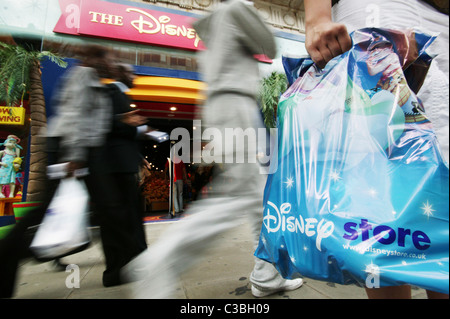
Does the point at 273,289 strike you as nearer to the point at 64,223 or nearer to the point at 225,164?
the point at 225,164

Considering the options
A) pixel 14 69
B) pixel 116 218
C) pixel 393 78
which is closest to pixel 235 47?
pixel 393 78

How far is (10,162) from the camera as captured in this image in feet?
16.0

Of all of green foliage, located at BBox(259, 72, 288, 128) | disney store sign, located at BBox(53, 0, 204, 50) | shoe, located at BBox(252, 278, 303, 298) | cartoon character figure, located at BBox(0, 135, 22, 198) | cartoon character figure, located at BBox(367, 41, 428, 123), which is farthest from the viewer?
green foliage, located at BBox(259, 72, 288, 128)

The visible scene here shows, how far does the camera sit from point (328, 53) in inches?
42.5

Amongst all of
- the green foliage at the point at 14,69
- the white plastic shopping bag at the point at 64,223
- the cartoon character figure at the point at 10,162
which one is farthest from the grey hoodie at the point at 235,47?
the cartoon character figure at the point at 10,162

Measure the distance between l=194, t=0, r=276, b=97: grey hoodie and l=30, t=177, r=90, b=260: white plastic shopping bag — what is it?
110cm

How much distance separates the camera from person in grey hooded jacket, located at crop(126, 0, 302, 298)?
100 cm

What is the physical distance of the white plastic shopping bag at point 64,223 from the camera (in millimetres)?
1438

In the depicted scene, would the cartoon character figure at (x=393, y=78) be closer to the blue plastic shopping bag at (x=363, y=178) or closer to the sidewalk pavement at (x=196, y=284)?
the blue plastic shopping bag at (x=363, y=178)

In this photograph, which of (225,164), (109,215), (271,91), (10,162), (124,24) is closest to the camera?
(225,164)

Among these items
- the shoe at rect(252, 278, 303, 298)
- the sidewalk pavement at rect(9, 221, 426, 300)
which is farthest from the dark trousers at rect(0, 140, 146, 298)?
the shoe at rect(252, 278, 303, 298)

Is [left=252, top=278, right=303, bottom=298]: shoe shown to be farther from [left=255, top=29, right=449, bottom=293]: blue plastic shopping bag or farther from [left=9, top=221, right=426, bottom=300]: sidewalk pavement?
[left=255, top=29, right=449, bottom=293]: blue plastic shopping bag

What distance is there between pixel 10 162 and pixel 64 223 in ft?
15.5

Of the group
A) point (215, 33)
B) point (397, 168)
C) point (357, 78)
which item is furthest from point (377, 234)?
point (215, 33)
